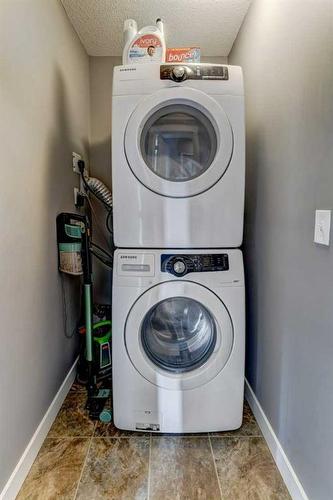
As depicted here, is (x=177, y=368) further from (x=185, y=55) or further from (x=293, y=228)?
(x=185, y=55)

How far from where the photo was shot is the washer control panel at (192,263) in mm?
1369

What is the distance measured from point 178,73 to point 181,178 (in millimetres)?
451

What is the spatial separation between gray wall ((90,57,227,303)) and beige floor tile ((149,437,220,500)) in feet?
3.91

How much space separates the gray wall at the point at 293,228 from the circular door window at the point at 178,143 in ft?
1.00

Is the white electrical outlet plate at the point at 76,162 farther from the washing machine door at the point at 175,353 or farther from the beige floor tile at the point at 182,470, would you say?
the beige floor tile at the point at 182,470

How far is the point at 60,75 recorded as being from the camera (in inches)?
65.3

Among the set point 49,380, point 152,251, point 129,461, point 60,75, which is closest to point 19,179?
point 152,251

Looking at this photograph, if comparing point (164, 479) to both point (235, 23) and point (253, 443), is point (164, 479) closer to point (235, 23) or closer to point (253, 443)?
point (253, 443)

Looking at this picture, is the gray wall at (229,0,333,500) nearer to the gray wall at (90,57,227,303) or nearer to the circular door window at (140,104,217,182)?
the circular door window at (140,104,217,182)

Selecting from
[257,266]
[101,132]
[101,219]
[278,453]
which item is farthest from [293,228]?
[101,132]

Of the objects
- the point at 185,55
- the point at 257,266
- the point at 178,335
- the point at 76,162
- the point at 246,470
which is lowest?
the point at 246,470

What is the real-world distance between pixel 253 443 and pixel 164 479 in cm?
46

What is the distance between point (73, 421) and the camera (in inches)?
61.0

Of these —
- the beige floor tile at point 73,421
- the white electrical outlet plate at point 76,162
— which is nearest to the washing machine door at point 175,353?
the beige floor tile at point 73,421
